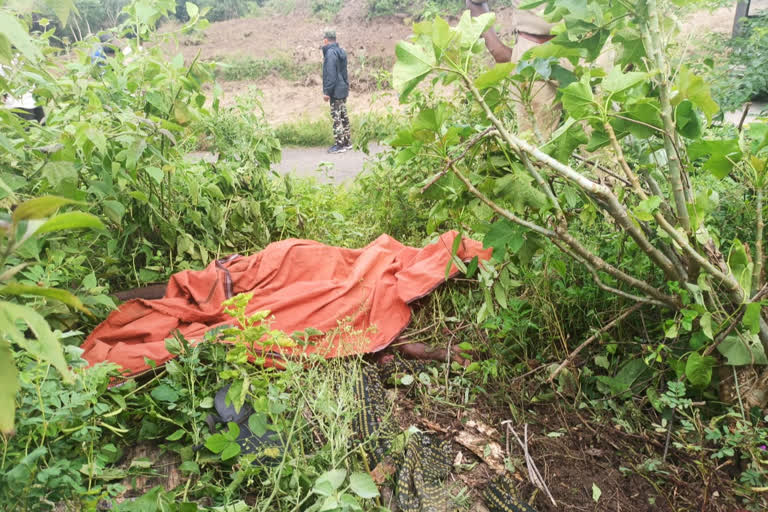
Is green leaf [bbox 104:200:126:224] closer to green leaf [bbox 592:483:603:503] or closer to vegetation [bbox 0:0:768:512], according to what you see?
vegetation [bbox 0:0:768:512]

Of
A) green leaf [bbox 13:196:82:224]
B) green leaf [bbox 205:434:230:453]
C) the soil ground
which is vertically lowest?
the soil ground

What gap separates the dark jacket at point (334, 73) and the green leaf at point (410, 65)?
7119mm

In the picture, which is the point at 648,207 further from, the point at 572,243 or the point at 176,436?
the point at 176,436

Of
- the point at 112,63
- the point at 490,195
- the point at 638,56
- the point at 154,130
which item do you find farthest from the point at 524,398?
the point at 112,63

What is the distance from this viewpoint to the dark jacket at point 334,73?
26.6ft

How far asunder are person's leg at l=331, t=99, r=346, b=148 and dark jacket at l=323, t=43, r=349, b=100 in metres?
0.14

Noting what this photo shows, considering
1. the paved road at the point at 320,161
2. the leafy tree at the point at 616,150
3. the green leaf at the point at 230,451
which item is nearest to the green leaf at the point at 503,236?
the leafy tree at the point at 616,150

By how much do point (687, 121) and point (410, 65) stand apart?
Result: 0.78 metres

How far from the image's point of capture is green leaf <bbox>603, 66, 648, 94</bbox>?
1.29m

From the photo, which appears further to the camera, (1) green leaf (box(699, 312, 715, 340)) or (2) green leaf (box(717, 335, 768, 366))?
(2) green leaf (box(717, 335, 768, 366))

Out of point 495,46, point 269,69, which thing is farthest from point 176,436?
point 269,69

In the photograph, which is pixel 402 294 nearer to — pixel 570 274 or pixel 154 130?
pixel 570 274

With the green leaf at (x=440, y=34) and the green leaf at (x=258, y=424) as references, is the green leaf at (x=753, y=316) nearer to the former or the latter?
the green leaf at (x=440, y=34)

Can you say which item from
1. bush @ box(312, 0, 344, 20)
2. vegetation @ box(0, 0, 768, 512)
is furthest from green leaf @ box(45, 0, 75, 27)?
bush @ box(312, 0, 344, 20)
